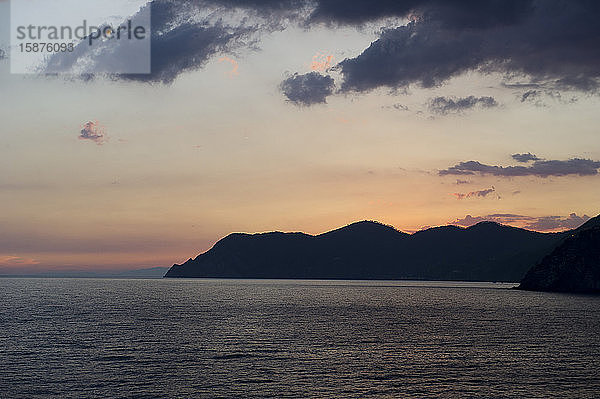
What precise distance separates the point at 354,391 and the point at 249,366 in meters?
17.0

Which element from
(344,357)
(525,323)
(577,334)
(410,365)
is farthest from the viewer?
(525,323)

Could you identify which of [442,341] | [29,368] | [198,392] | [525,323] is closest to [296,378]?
[198,392]

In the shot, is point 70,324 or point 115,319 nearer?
point 70,324

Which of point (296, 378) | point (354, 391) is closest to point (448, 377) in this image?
point (354, 391)

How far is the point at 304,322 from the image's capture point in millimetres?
122188

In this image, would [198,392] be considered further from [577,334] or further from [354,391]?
[577,334]

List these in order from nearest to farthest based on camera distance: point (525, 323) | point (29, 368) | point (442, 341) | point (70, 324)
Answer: point (29, 368), point (442, 341), point (70, 324), point (525, 323)

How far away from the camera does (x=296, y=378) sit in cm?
6041

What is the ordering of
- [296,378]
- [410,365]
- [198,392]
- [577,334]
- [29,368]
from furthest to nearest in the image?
[577,334], [410,365], [29,368], [296,378], [198,392]

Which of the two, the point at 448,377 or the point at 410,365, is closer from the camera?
the point at 448,377

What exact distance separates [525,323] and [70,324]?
99096mm

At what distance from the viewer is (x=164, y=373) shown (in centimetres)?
6288

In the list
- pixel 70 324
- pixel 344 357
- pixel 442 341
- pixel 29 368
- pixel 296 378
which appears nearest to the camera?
pixel 296 378

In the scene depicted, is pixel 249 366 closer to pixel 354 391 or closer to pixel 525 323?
pixel 354 391
